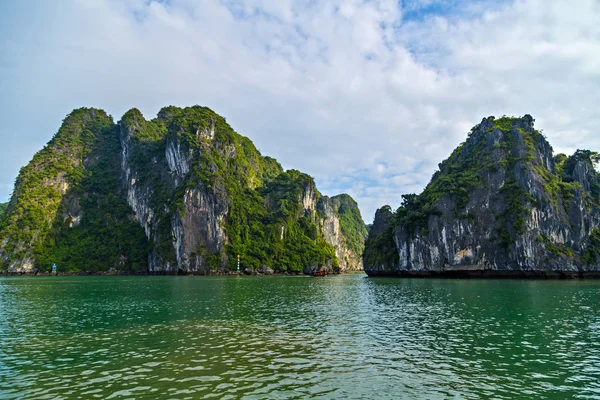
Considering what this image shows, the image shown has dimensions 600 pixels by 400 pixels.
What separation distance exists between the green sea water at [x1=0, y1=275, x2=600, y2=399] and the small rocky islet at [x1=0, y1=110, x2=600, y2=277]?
225ft

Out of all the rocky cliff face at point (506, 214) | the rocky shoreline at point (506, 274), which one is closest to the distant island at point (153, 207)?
the rocky cliff face at point (506, 214)

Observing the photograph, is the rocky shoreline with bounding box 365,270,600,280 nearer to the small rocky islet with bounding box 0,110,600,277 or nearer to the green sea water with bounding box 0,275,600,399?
the small rocky islet with bounding box 0,110,600,277

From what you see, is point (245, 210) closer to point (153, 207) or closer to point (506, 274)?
point (153, 207)

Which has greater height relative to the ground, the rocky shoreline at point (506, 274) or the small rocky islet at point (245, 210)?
the small rocky islet at point (245, 210)

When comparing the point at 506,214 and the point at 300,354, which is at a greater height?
the point at 506,214

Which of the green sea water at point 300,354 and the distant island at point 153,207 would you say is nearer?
the green sea water at point 300,354

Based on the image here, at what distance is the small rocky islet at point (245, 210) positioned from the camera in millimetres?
92062

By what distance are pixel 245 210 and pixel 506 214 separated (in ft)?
332

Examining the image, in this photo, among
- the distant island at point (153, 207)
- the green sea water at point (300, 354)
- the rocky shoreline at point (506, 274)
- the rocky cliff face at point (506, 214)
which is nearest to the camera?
the green sea water at point (300, 354)

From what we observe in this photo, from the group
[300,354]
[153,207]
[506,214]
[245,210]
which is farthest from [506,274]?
[153,207]

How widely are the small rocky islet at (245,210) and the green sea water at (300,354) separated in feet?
225

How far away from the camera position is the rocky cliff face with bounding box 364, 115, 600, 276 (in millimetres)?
88312

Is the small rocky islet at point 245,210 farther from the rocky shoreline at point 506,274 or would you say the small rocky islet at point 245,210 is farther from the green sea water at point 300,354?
the green sea water at point 300,354

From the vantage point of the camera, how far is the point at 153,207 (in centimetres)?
15362
